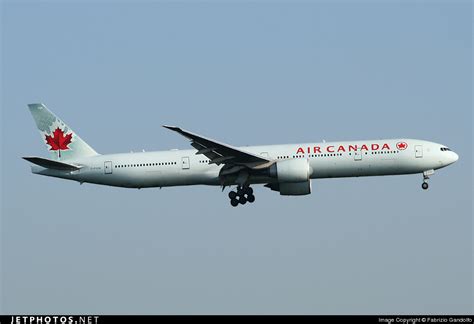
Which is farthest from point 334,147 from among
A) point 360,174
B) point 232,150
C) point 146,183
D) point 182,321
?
point 182,321

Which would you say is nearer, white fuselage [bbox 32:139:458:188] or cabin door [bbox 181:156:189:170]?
white fuselage [bbox 32:139:458:188]

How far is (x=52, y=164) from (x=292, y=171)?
1367cm

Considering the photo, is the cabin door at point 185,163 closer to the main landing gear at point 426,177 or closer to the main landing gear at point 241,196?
the main landing gear at point 241,196

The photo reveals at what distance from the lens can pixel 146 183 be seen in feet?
184

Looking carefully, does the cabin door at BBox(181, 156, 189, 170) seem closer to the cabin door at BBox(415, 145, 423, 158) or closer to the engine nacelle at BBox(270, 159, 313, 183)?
the engine nacelle at BBox(270, 159, 313, 183)

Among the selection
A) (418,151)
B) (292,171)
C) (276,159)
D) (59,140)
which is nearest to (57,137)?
(59,140)

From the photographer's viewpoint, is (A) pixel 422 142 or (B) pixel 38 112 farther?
(B) pixel 38 112

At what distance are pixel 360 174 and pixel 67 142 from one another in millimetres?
17323

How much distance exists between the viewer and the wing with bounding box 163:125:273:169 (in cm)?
5272

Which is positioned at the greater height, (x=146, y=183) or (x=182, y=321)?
(x=146, y=183)

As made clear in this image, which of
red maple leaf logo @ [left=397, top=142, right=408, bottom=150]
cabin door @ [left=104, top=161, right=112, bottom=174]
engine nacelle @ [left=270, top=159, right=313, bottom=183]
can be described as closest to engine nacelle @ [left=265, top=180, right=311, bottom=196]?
engine nacelle @ [left=270, top=159, right=313, bottom=183]

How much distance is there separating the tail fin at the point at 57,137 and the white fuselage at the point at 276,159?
106 cm

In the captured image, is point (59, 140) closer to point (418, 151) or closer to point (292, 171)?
point (292, 171)

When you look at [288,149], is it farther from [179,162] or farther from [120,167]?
[120,167]
